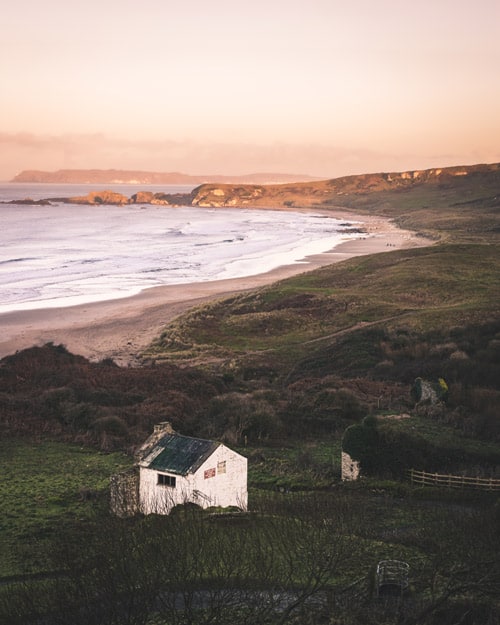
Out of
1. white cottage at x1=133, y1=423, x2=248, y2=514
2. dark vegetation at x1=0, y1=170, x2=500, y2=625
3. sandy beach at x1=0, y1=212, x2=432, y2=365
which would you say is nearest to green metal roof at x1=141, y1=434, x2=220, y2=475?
white cottage at x1=133, y1=423, x2=248, y2=514

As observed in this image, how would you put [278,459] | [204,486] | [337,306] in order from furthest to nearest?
[337,306] → [278,459] → [204,486]

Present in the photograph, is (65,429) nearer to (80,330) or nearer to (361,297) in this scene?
(80,330)

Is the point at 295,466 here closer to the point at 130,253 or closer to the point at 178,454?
the point at 178,454

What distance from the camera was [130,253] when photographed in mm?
118812

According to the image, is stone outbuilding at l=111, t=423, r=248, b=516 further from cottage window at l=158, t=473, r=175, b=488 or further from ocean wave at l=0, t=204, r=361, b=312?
ocean wave at l=0, t=204, r=361, b=312

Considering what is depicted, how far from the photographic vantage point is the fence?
25969mm

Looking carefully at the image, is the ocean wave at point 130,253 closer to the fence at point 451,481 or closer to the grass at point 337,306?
the grass at point 337,306

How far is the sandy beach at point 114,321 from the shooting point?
56875mm

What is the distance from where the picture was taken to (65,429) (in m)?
37.1

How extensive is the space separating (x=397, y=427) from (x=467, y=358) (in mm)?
12507

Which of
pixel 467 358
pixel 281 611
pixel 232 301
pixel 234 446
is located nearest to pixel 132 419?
pixel 234 446

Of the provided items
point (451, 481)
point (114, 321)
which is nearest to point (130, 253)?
point (114, 321)

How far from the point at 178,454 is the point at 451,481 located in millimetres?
9958

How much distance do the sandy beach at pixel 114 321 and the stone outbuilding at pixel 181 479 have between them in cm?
2844
